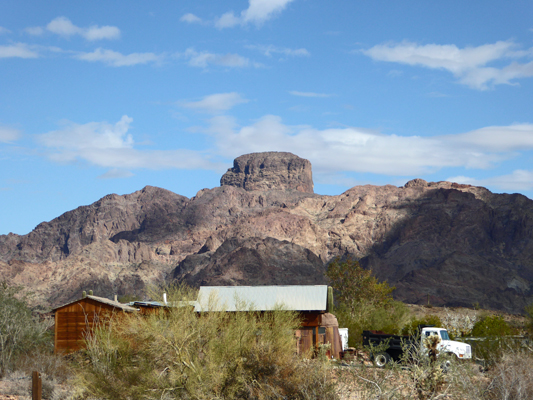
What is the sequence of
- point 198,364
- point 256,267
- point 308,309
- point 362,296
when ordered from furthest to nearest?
point 256,267, point 362,296, point 308,309, point 198,364

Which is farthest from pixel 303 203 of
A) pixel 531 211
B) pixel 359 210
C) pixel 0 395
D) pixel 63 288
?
pixel 0 395

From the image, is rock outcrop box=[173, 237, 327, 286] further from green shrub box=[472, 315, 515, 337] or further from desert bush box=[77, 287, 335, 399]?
desert bush box=[77, 287, 335, 399]

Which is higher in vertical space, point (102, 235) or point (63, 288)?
point (102, 235)

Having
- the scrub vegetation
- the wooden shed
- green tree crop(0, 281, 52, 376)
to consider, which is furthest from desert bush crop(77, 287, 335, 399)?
the wooden shed

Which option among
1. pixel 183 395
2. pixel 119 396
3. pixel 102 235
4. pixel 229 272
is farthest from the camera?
pixel 102 235

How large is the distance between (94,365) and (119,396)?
1288mm

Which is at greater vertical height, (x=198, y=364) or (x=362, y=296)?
(x=198, y=364)

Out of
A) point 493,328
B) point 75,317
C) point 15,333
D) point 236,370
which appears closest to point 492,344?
point 493,328

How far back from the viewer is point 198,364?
1249 cm

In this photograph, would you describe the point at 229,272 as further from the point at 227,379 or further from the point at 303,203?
the point at 227,379

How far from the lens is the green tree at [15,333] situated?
73.4ft

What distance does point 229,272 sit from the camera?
108375mm

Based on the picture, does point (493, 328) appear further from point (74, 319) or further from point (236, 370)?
point (236, 370)

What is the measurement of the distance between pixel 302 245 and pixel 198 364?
129070 millimetres
